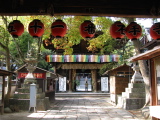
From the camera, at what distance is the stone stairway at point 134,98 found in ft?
40.3

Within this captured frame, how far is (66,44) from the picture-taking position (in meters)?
15.5

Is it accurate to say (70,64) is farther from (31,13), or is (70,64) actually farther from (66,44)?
(31,13)

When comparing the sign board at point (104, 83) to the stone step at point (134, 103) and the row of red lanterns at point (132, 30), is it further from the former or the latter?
the row of red lanterns at point (132, 30)

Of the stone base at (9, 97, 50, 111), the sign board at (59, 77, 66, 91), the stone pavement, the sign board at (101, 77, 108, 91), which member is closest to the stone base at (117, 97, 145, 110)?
the stone pavement

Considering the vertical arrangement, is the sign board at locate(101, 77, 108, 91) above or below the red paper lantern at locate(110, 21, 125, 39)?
below

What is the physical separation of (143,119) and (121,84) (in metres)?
6.26

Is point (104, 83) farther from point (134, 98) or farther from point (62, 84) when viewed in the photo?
point (134, 98)

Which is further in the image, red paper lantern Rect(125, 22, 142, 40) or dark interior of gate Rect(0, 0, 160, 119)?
red paper lantern Rect(125, 22, 142, 40)

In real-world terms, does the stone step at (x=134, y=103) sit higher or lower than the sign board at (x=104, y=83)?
lower

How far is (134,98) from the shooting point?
40.8 feet

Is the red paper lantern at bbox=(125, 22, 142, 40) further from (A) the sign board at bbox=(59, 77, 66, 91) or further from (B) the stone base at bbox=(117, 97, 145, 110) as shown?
(A) the sign board at bbox=(59, 77, 66, 91)

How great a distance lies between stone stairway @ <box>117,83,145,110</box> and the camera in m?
12.3
